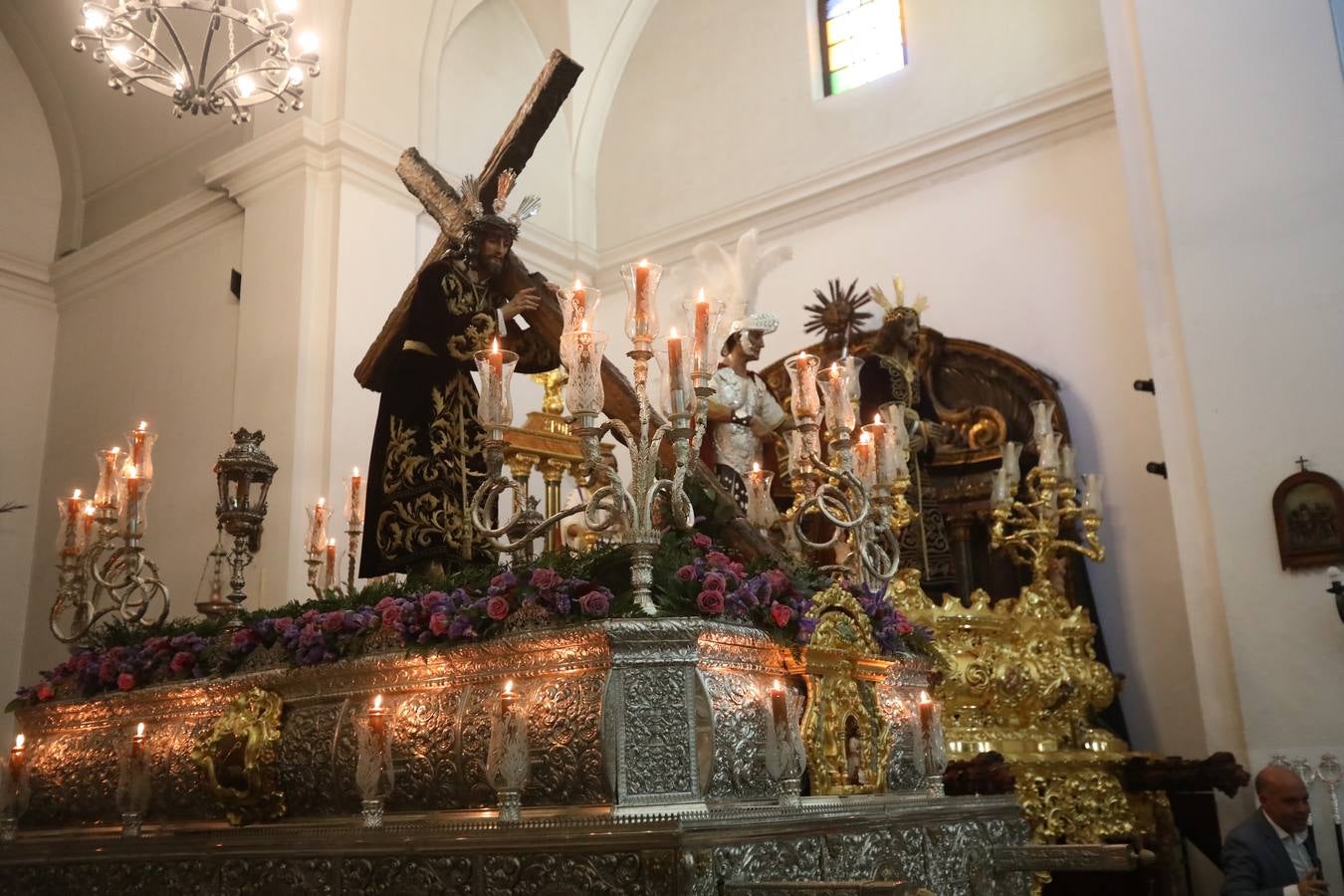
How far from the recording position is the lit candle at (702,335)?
467 centimetres

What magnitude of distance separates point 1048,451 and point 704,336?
16.9 feet

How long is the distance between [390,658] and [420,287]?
1939 millimetres

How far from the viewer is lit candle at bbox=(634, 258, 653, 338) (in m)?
4.63

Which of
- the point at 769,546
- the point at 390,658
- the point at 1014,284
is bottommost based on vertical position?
the point at 390,658

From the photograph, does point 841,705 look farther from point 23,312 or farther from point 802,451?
point 23,312

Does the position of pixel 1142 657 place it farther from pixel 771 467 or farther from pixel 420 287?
pixel 420 287

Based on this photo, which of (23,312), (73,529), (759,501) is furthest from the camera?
(23,312)

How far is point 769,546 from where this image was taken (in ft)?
18.7

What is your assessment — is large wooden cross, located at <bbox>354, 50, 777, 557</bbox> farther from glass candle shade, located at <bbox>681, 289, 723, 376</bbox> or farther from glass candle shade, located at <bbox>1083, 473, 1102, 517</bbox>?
glass candle shade, located at <bbox>1083, 473, 1102, 517</bbox>

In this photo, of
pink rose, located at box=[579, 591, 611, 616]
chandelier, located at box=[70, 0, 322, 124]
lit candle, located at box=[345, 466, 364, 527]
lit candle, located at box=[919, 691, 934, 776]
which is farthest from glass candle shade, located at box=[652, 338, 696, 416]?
chandelier, located at box=[70, 0, 322, 124]

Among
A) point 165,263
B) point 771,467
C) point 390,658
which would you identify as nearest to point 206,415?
point 165,263

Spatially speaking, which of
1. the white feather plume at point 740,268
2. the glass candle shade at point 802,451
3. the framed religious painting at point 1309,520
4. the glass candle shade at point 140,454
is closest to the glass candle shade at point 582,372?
the glass candle shade at point 802,451

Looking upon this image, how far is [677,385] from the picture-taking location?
14.8 ft

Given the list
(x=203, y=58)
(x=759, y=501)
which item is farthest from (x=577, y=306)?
(x=203, y=58)
